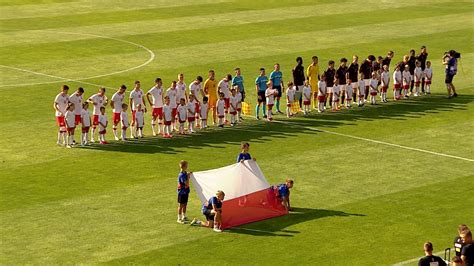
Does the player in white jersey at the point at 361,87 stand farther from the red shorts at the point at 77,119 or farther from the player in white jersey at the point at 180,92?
the red shorts at the point at 77,119

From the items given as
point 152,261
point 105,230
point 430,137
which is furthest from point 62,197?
point 430,137

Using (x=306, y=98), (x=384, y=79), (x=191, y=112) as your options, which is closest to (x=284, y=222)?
(x=191, y=112)

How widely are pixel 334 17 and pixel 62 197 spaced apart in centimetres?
3812

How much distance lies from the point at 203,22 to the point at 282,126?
79.6 ft

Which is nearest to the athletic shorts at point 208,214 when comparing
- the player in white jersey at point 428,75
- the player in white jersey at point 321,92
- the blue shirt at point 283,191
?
the blue shirt at point 283,191

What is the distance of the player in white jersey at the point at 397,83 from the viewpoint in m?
46.1

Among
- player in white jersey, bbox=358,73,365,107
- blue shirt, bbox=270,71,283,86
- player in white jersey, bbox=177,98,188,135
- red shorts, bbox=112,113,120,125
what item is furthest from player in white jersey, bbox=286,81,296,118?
red shorts, bbox=112,113,120,125

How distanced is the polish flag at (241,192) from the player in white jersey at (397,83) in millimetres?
16706

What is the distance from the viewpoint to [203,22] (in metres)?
64.2

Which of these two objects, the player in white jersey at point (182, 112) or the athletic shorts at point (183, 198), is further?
the player in white jersey at point (182, 112)

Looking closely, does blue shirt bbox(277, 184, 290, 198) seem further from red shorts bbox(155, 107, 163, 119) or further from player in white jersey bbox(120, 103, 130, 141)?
red shorts bbox(155, 107, 163, 119)

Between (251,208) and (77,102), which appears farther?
(77,102)

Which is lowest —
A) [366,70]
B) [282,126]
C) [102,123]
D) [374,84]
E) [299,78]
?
[282,126]

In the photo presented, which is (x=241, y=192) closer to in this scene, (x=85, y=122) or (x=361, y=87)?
(x=85, y=122)
